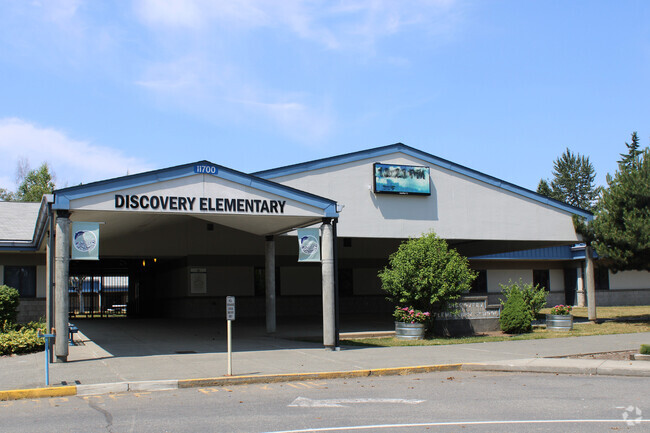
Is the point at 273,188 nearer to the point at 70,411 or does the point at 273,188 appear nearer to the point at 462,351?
the point at 462,351

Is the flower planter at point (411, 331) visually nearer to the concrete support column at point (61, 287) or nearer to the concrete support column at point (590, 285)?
the concrete support column at point (590, 285)

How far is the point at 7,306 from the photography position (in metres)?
17.8

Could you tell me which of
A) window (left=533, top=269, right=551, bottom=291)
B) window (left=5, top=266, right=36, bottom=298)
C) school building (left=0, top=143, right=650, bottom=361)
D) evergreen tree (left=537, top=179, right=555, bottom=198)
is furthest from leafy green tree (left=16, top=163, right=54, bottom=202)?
evergreen tree (left=537, top=179, right=555, bottom=198)

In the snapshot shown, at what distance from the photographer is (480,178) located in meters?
23.6

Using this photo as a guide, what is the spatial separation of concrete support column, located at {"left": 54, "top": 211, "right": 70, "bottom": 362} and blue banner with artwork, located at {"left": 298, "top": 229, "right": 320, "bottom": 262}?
221 inches

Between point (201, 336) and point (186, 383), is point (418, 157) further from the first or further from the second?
point (186, 383)

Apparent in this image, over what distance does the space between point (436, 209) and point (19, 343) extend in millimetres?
14273

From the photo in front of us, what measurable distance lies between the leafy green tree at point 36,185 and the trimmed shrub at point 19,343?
4131cm

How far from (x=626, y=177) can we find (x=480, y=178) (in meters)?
5.37

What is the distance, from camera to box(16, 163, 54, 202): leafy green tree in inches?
2123

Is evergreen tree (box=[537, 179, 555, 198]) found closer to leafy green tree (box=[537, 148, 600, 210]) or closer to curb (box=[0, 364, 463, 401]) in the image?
leafy green tree (box=[537, 148, 600, 210])

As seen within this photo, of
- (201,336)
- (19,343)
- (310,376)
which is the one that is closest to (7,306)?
(19,343)

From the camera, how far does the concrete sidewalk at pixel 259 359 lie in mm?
11875

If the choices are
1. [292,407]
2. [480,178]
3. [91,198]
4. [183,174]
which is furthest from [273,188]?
[480,178]
